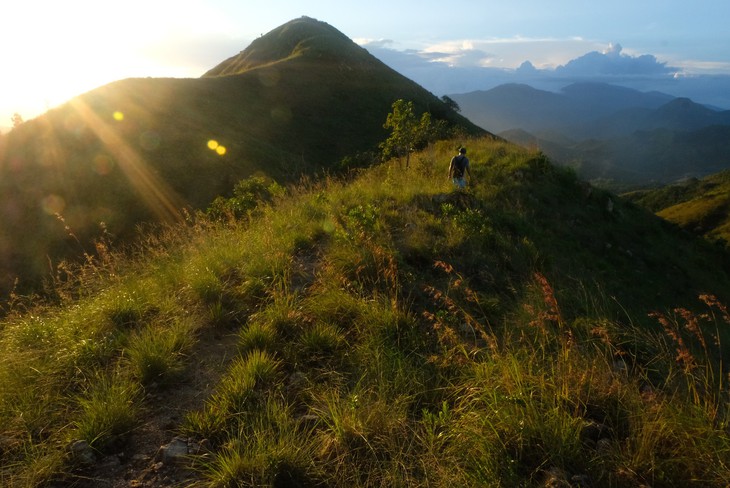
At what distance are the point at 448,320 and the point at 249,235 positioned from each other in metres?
3.52

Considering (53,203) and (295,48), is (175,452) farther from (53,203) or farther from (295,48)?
(295,48)

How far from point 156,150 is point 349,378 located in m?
38.2

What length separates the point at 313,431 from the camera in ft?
9.28

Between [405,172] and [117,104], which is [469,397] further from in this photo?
[117,104]

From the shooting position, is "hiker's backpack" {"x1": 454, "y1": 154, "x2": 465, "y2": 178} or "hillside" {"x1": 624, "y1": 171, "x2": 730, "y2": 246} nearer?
"hiker's backpack" {"x1": 454, "y1": 154, "x2": 465, "y2": 178}

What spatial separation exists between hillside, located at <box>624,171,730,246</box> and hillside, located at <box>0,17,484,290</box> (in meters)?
46.8

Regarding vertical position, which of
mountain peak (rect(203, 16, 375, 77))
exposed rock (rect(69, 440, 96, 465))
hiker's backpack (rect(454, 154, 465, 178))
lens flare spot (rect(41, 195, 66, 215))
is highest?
mountain peak (rect(203, 16, 375, 77))

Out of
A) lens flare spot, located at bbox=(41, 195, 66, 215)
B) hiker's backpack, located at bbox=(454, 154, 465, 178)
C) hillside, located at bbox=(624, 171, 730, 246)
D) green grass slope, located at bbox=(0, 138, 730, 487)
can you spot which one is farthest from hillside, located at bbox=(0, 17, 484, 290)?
hillside, located at bbox=(624, 171, 730, 246)

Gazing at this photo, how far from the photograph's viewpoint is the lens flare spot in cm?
2892

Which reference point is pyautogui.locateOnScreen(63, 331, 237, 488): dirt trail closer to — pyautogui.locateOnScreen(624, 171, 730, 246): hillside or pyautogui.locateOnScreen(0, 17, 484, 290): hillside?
pyautogui.locateOnScreen(0, 17, 484, 290): hillside

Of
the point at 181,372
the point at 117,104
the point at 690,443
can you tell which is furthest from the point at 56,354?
the point at 117,104

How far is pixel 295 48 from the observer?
86938 mm

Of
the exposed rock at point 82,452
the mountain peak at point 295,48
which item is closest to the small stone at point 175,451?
the exposed rock at point 82,452

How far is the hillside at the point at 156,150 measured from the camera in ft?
91.8
